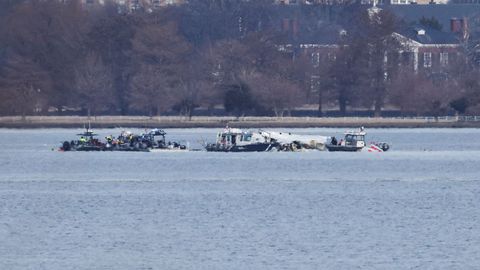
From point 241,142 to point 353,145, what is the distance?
590 cm

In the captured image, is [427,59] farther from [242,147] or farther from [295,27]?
[242,147]

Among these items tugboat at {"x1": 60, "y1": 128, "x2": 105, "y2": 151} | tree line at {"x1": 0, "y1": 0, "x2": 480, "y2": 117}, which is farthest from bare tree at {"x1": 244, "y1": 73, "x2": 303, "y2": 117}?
tugboat at {"x1": 60, "y1": 128, "x2": 105, "y2": 151}

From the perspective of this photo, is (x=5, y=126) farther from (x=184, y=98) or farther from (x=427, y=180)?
(x=427, y=180)

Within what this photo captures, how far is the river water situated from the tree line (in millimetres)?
38464

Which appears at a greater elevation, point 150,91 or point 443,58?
point 443,58

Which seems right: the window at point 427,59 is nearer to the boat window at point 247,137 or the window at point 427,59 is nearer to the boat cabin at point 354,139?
the boat window at point 247,137

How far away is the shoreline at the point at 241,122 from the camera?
126 m

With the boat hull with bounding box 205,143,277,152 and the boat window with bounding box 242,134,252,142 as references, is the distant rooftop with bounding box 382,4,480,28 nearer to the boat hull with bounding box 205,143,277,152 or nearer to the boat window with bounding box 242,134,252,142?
the boat hull with bounding box 205,143,277,152

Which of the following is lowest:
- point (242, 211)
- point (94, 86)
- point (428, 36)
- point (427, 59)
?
point (242, 211)

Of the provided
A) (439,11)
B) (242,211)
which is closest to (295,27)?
(439,11)

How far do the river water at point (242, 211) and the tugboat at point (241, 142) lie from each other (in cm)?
347

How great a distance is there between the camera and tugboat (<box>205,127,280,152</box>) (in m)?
98.2

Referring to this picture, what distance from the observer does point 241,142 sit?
9869 cm

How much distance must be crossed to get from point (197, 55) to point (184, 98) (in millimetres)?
15221
